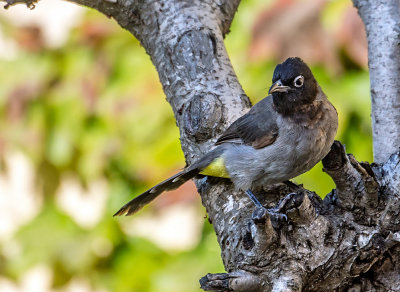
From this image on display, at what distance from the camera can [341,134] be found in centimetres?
386

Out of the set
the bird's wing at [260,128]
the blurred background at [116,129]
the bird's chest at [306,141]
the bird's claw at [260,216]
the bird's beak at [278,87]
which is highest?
the blurred background at [116,129]

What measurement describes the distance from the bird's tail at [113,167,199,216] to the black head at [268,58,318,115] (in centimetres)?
62

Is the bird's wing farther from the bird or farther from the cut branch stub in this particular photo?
the cut branch stub

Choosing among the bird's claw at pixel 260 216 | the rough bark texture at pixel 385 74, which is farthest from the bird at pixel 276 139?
the bird's claw at pixel 260 216

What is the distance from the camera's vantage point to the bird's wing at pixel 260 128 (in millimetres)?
3258

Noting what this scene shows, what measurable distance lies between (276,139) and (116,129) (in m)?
1.61

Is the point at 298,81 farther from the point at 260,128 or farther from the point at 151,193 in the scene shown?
the point at 151,193

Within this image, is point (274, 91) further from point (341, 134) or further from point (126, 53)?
point (126, 53)

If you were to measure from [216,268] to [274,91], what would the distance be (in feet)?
4.23

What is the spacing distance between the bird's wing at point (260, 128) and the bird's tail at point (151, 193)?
0.33 meters

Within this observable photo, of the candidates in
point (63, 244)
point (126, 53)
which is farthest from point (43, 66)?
point (63, 244)

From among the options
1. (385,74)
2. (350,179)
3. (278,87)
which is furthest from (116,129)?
(350,179)

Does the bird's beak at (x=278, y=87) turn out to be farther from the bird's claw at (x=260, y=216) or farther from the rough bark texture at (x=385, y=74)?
the bird's claw at (x=260, y=216)

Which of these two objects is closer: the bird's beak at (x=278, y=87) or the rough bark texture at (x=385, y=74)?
the rough bark texture at (x=385, y=74)
